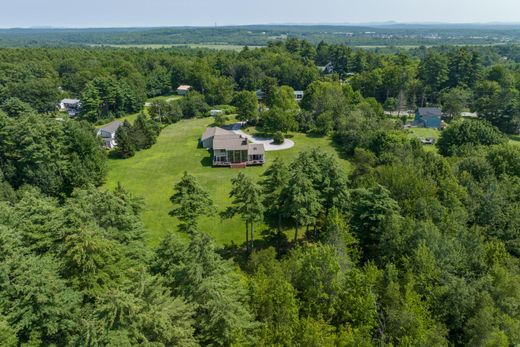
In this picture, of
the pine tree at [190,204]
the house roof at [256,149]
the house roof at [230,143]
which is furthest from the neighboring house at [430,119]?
the pine tree at [190,204]

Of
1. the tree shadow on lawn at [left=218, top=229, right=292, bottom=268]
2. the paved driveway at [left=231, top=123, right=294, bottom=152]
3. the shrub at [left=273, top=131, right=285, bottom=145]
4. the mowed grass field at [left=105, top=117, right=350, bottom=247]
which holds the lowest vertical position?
the tree shadow on lawn at [left=218, top=229, right=292, bottom=268]

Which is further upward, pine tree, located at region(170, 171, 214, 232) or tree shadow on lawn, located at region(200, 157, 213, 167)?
pine tree, located at region(170, 171, 214, 232)

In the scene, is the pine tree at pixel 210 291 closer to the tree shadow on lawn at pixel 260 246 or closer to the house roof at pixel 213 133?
the tree shadow on lawn at pixel 260 246

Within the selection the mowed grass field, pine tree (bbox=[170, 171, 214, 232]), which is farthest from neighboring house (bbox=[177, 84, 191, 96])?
pine tree (bbox=[170, 171, 214, 232])

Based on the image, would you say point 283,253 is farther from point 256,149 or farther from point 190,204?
point 256,149

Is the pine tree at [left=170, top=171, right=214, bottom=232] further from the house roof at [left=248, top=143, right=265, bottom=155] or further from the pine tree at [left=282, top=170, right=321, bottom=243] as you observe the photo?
the house roof at [left=248, top=143, right=265, bottom=155]

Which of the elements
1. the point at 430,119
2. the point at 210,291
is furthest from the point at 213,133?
the point at 210,291

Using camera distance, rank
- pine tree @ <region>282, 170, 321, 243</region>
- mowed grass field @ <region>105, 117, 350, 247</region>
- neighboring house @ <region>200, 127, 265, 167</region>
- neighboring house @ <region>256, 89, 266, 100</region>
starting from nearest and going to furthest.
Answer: pine tree @ <region>282, 170, 321, 243</region> < mowed grass field @ <region>105, 117, 350, 247</region> < neighboring house @ <region>200, 127, 265, 167</region> < neighboring house @ <region>256, 89, 266, 100</region>
